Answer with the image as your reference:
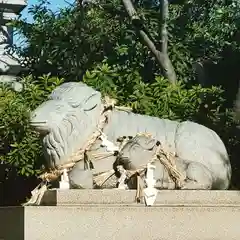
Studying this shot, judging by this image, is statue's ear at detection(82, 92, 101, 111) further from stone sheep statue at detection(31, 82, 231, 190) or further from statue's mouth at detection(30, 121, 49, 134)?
statue's mouth at detection(30, 121, 49, 134)

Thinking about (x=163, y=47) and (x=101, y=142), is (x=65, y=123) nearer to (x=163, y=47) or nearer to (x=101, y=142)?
(x=101, y=142)

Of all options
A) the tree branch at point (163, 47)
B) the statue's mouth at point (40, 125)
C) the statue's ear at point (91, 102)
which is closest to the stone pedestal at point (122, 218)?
the statue's mouth at point (40, 125)

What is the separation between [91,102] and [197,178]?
3.86 feet

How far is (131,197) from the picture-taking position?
7.20 metres

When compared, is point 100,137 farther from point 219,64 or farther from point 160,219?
point 219,64

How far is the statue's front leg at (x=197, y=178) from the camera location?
7645mm

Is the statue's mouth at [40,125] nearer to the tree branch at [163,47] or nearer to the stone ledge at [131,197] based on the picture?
the stone ledge at [131,197]

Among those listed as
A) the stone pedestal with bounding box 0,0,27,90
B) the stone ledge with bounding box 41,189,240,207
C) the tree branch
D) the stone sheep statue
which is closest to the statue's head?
the stone sheep statue

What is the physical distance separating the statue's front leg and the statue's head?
3.12 feet

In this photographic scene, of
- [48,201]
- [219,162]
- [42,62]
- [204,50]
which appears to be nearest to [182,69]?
[204,50]

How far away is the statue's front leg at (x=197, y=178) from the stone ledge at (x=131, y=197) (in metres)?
0.27

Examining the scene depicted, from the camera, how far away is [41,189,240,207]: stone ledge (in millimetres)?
7145

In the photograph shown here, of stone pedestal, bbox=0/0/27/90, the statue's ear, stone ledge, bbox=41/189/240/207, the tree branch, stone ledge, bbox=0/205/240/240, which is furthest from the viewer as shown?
stone pedestal, bbox=0/0/27/90

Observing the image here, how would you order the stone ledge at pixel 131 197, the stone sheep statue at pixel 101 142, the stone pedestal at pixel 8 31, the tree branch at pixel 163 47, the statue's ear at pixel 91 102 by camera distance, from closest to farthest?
1. the stone ledge at pixel 131 197
2. the stone sheep statue at pixel 101 142
3. the statue's ear at pixel 91 102
4. the tree branch at pixel 163 47
5. the stone pedestal at pixel 8 31
